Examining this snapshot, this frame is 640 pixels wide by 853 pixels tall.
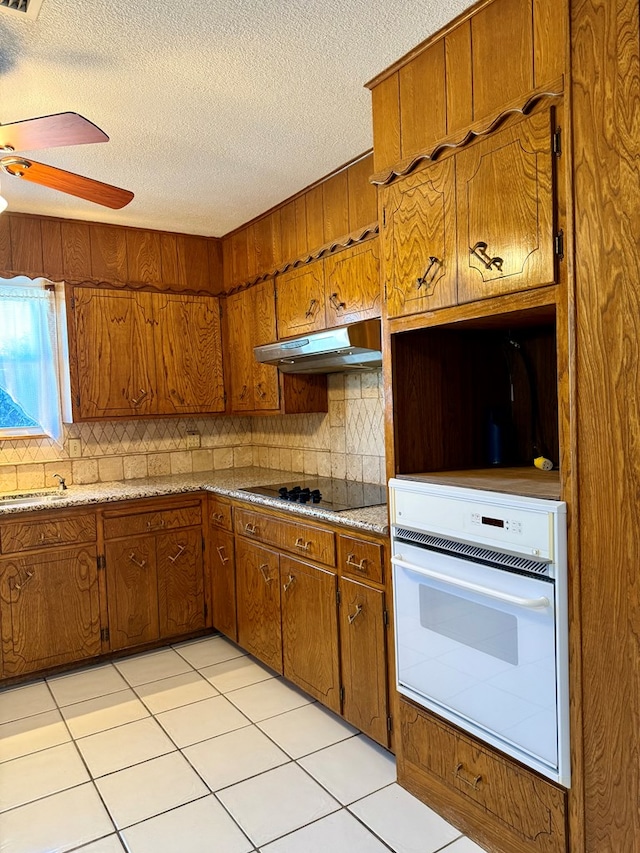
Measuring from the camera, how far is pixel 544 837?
160 cm

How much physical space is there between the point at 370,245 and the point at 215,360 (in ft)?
5.51

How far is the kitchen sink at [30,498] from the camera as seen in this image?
315 centimetres

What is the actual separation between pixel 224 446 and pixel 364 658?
7.50 ft

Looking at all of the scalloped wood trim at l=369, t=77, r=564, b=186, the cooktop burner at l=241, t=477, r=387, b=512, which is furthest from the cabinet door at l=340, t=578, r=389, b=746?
the scalloped wood trim at l=369, t=77, r=564, b=186

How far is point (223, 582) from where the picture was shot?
3422mm

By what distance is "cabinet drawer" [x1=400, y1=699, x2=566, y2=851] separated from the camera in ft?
5.24

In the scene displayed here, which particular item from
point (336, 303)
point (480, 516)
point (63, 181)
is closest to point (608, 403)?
point (480, 516)

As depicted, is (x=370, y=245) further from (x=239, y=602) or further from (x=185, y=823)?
(x=185, y=823)

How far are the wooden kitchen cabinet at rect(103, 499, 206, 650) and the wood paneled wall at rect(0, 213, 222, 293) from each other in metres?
1.42

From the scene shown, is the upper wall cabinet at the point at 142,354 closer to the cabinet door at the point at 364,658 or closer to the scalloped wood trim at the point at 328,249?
the scalloped wood trim at the point at 328,249

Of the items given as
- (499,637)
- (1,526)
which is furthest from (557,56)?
(1,526)

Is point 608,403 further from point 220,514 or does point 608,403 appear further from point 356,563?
point 220,514

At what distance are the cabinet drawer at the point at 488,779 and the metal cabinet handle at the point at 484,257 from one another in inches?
56.0

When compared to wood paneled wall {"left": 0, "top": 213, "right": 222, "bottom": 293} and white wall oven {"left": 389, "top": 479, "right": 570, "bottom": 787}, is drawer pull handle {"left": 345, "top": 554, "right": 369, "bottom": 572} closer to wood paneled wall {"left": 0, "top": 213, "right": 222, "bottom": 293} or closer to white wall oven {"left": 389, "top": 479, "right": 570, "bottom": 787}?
white wall oven {"left": 389, "top": 479, "right": 570, "bottom": 787}
